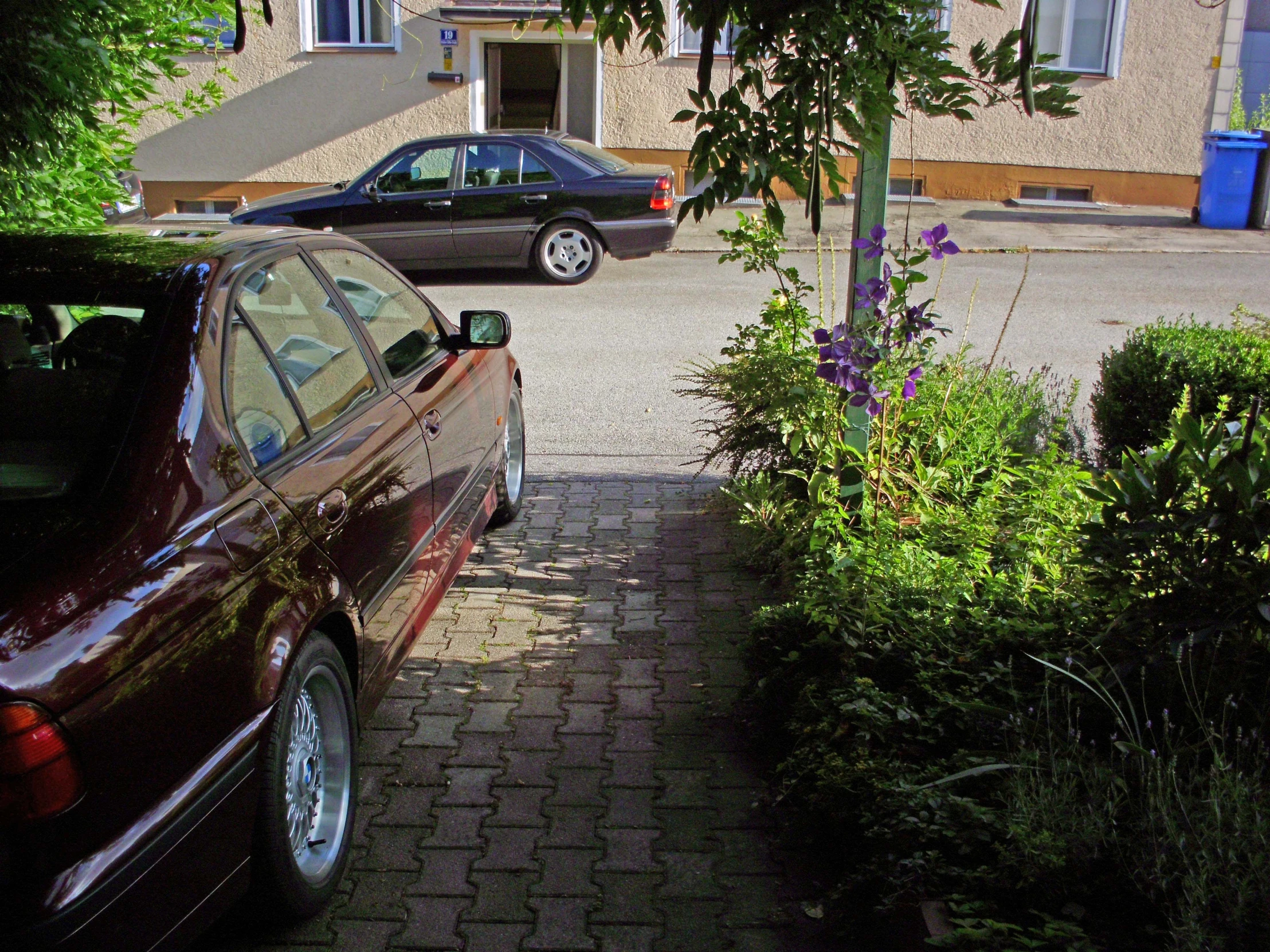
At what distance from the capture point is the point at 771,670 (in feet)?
12.4

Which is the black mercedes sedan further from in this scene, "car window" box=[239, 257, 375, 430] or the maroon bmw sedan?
"car window" box=[239, 257, 375, 430]

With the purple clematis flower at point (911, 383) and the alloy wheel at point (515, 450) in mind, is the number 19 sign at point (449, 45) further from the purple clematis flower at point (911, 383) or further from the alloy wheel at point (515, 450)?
the purple clematis flower at point (911, 383)

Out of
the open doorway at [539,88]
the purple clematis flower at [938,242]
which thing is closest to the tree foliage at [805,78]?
the purple clematis flower at [938,242]

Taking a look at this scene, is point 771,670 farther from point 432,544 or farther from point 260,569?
point 260,569

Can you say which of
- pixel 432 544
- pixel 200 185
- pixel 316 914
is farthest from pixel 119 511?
pixel 200 185

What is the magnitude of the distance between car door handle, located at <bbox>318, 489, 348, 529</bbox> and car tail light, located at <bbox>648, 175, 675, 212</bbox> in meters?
10.2

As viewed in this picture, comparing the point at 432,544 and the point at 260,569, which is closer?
the point at 260,569

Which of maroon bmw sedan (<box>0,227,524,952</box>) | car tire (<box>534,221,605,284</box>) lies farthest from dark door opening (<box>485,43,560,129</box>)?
maroon bmw sedan (<box>0,227,524,952</box>)

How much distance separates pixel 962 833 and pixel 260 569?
5.92 feet

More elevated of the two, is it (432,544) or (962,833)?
(432,544)

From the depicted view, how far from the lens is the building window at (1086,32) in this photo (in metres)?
17.1

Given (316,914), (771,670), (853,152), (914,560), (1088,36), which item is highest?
(1088,36)

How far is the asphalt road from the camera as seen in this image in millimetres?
7547

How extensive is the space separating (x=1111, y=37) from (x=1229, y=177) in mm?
2907
